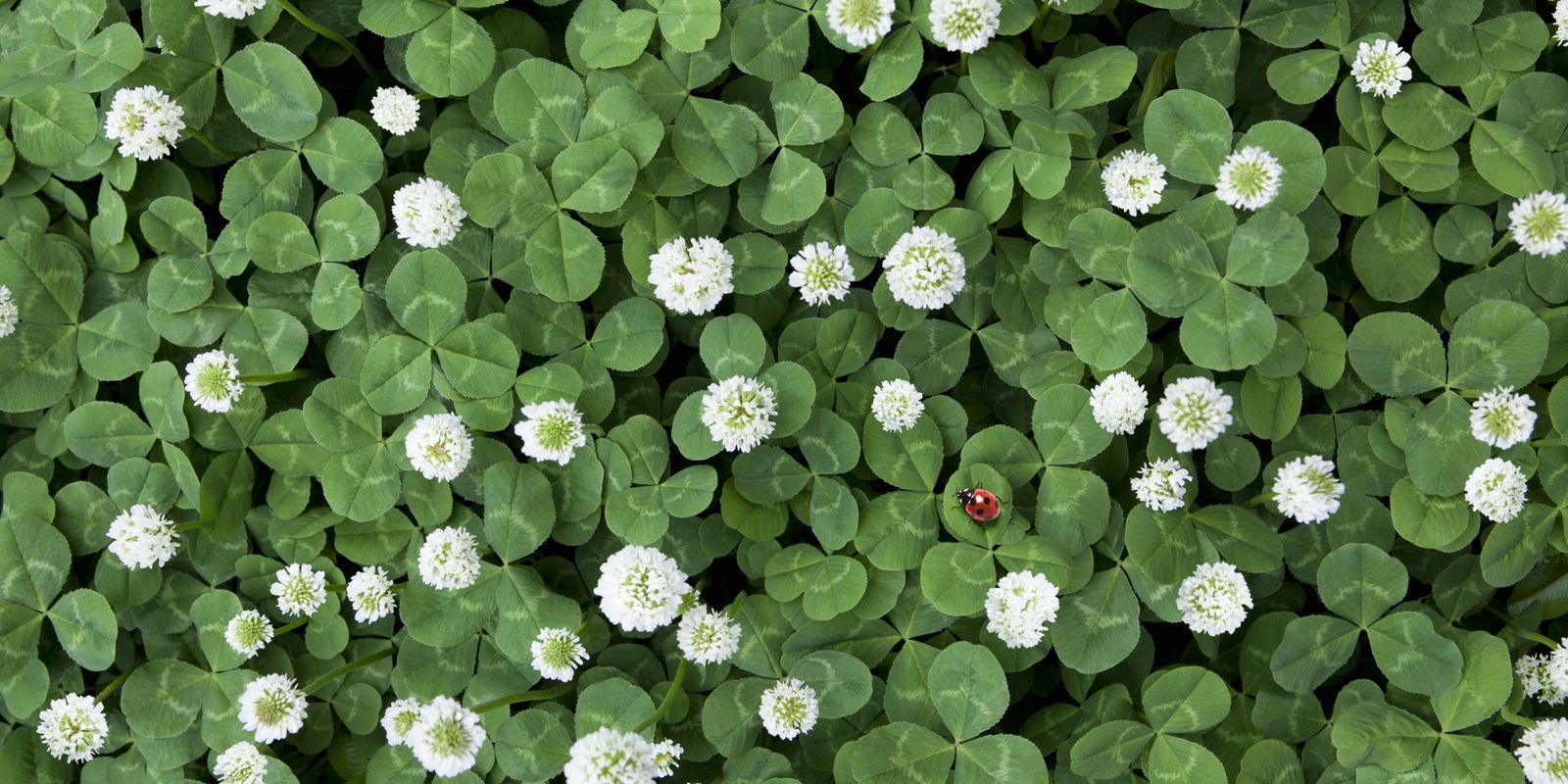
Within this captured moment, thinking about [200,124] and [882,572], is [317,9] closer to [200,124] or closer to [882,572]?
[200,124]

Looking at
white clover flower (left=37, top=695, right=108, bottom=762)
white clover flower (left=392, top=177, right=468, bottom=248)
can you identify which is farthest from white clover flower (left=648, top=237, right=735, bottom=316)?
white clover flower (left=37, top=695, right=108, bottom=762)

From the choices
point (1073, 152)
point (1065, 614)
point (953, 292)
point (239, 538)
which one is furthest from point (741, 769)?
point (1073, 152)

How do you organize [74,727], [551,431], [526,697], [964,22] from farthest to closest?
[74,727] → [526,697] → [551,431] → [964,22]

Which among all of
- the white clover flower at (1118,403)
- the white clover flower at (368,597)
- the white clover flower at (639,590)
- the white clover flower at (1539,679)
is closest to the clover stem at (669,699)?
the white clover flower at (639,590)

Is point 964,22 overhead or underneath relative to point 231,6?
overhead

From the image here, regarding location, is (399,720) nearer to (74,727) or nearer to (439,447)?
(439,447)

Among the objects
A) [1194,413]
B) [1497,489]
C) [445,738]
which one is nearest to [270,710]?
[445,738]

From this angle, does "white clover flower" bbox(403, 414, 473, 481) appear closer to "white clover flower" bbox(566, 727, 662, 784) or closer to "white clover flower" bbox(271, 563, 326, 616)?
"white clover flower" bbox(271, 563, 326, 616)
